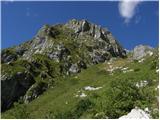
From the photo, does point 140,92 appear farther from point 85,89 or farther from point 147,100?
point 85,89

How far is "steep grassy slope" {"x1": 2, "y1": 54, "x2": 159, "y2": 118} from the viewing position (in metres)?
35.1

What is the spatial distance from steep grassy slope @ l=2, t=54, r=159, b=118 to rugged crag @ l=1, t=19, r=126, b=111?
5269 mm

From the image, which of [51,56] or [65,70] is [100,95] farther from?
[51,56]

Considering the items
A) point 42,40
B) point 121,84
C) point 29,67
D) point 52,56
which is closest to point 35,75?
point 29,67

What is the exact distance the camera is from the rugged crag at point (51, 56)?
400 ft

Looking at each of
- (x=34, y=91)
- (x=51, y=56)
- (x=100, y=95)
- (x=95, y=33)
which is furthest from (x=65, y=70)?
(x=100, y=95)

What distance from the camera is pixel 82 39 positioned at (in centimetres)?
17238

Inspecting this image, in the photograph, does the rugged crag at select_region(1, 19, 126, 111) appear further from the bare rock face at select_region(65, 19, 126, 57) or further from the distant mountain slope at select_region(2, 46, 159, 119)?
the distant mountain slope at select_region(2, 46, 159, 119)

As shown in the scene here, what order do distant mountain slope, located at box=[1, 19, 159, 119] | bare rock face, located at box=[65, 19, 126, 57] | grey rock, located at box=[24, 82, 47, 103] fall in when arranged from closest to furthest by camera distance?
distant mountain slope, located at box=[1, 19, 159, 119] < grey rock, located at box=[24, 82, 47, 103] < bare rock face, located at box=[65, 19, 126, 57]

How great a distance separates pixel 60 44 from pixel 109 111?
121966 mm

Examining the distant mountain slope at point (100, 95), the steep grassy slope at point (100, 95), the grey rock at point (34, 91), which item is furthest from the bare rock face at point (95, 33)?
the grey rock at point (34, 91)

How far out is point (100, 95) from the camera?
161 ft

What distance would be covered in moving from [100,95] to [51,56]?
10016 cm

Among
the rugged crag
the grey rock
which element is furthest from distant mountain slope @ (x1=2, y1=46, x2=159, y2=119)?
the rugged crag
